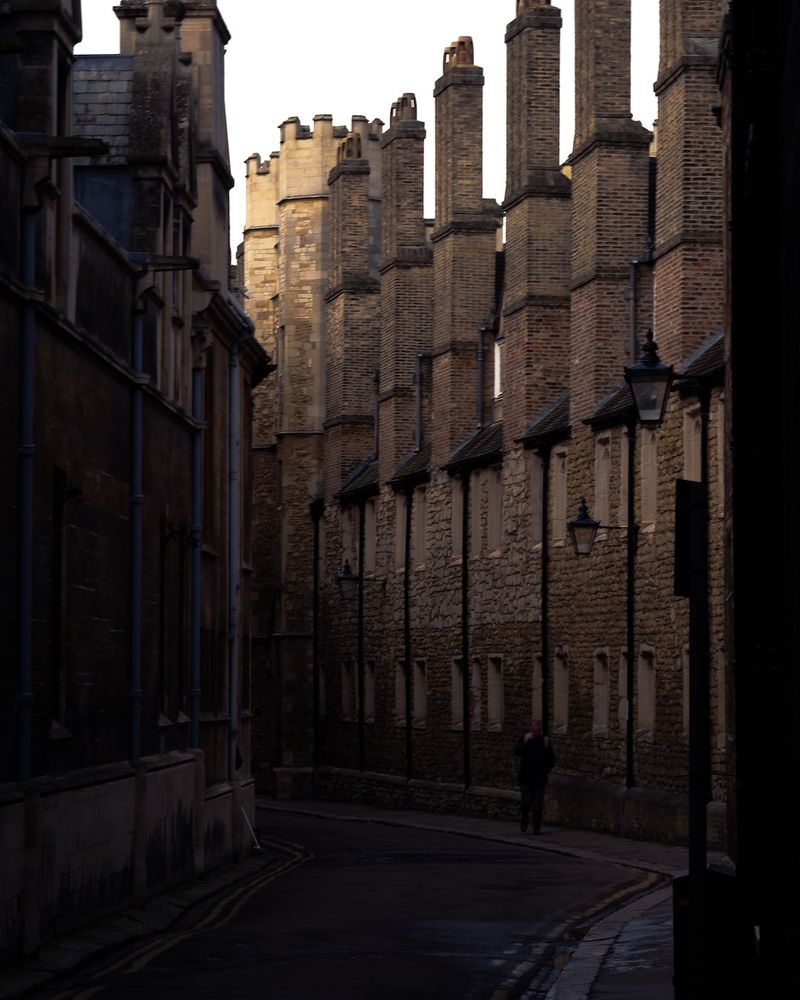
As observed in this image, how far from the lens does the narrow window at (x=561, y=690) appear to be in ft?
129

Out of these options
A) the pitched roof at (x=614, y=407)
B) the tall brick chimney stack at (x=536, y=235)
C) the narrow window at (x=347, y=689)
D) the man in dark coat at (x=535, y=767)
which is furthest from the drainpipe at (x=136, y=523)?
the narrow window at (x=347, y=689)

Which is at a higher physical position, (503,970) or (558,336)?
(558,336)

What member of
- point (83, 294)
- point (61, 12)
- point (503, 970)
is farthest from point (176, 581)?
point (503, 970)

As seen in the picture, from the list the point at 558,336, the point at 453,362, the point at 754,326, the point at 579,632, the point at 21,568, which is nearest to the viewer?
the point at 754,326

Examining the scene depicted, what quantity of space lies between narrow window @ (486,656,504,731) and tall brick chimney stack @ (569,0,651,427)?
6.75 metres

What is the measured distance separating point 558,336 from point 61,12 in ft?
76.3

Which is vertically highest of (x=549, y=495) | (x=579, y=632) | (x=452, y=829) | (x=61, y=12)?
(x=61, y=12)

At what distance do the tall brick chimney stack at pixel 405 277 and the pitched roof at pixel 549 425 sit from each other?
424 inches

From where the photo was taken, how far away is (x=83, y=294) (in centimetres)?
2125

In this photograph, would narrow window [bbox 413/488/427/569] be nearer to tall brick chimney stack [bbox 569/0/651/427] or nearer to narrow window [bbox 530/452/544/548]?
narrow window [bbox 530/452/544/548]

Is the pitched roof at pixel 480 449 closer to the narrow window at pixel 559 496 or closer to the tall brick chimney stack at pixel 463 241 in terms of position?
the tall brick chimney stack at pixel 463 241

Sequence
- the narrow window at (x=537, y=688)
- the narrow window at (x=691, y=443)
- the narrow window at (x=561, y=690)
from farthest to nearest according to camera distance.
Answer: the narrow window at (x=537, y=688) → the narrow window at (x=561, y=690) → the narrow window at (x=691, y=443)

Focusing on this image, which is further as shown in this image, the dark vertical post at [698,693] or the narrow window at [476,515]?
the narrow window at [476,515]

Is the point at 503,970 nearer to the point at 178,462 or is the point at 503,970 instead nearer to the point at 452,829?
the point at 178,462
